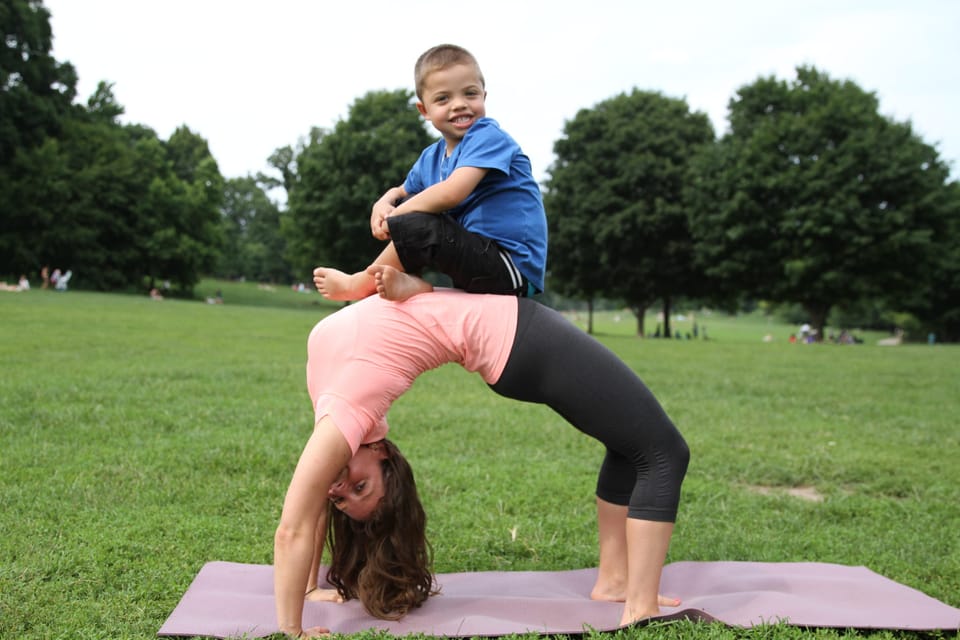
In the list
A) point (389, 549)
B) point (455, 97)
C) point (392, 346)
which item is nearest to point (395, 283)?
point (392, 346)

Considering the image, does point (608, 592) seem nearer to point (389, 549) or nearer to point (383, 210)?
point (389, 549)

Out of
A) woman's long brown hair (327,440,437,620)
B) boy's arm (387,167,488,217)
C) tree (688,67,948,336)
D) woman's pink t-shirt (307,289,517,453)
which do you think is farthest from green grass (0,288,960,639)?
tree (688,67,948,336)

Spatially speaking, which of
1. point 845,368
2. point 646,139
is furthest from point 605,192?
point 845,368

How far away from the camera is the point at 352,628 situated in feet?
11.1

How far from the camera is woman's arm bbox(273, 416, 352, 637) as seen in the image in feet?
10.2

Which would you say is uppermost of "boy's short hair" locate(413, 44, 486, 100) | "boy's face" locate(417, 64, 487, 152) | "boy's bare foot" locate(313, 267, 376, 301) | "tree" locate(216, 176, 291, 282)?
"tree" locate(216, 176, 291, 282)

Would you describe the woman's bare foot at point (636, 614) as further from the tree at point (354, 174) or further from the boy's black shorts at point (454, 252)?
the tree at point (354, 174)

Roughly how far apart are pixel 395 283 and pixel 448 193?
43 centimetres

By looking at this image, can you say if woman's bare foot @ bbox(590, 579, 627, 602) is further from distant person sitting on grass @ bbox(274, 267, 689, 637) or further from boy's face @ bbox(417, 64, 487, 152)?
boy's face @ bbox(417, 64, 487, 152)

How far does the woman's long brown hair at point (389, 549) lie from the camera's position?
3.59 meters

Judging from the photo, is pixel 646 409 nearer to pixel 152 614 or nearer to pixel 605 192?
pixel 152 614

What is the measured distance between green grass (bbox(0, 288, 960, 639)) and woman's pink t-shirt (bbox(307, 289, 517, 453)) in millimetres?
1282

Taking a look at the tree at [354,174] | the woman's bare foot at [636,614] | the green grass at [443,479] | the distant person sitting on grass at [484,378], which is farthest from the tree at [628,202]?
the woman's bare foot at [636,614]

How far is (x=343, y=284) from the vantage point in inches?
140
